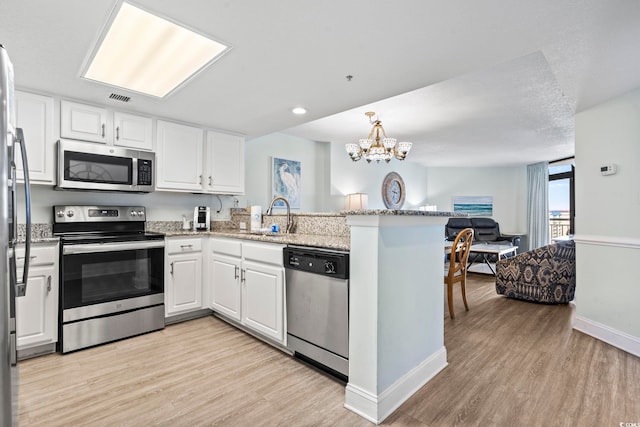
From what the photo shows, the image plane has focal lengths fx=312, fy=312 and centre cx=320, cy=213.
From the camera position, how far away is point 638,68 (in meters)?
2.18

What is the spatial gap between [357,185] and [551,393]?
4.59 m

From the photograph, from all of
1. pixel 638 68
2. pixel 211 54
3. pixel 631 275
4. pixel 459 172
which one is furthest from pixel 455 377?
pixel 459 172

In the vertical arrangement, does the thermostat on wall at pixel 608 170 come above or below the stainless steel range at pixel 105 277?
above

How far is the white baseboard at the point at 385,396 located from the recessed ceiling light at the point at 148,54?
2.18 m

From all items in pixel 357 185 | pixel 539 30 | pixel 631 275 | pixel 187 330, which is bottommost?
pixel 187 330

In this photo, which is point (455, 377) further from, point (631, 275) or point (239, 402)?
point (631, 275)

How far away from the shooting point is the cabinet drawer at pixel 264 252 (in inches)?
92.1

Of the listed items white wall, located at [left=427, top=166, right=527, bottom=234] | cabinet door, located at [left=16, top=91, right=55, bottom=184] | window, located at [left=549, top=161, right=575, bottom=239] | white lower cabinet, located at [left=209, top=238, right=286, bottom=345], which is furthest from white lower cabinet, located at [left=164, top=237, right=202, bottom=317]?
window, located at [left=549, top=161, right=575, bottom=239]

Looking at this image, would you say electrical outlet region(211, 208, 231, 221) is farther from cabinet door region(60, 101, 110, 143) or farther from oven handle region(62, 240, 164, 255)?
cabinet door region(60, 101, 110, 143)

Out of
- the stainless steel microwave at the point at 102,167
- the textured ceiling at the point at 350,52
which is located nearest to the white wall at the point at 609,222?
the textured ceiling at the point at 350,52

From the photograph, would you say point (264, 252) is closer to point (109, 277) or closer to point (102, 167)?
point (109, 277)

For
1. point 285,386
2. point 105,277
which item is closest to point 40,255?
point 105,277

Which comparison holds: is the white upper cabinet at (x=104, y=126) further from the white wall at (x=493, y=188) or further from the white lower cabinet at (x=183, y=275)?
the white wall at (x=493, y=188)

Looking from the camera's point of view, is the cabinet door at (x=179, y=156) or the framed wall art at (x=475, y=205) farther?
the framed wall art at (x=475, y=205)
